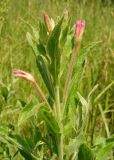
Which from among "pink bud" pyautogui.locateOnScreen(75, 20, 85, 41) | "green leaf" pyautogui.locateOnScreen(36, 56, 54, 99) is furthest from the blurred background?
"pink bud" pyautogui.locateOnScreen(75, 20, 85, 41)

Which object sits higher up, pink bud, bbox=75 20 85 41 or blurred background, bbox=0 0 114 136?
blurred background, bbox=0 0 114 136

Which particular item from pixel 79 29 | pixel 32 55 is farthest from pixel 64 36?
pixel 32 55

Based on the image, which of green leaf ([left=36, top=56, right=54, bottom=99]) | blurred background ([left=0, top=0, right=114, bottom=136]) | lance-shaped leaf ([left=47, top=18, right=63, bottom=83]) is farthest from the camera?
blurred background ([left=0, top=0, right=114, bottom=136])

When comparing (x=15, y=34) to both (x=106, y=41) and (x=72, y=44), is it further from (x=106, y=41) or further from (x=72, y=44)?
(x=72, y=44)

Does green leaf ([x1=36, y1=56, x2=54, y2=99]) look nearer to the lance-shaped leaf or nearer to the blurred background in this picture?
the lance-shaped leaf

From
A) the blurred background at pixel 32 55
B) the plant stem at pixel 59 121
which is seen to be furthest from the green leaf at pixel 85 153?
the blurred background at pixel 32 55

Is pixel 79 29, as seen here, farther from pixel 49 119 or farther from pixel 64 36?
pixel 49 119

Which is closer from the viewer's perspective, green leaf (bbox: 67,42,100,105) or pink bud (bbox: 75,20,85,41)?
pink bud (bbox: 75,20,85,41)

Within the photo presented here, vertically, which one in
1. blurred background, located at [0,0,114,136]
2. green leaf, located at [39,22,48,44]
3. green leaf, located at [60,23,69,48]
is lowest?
green leaf, located at [60,23,69,48]
